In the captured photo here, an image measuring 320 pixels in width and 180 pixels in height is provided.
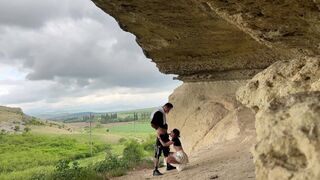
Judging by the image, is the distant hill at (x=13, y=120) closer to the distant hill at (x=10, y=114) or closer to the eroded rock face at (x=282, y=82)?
the distant hill at (x=10, y=114)

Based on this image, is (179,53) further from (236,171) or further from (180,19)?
(236,171)

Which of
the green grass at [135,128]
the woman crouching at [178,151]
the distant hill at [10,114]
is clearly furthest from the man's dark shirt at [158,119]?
the distant hill at [10,114]

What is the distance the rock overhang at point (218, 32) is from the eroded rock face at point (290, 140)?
9.72ft

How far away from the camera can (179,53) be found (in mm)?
11148

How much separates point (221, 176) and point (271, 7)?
3680mm

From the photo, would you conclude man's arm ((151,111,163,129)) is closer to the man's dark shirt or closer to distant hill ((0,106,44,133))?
the man's dark shirt

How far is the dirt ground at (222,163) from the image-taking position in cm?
830

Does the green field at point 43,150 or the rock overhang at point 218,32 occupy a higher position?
the rock overhang at point 218,32

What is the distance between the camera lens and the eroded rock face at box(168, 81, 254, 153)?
11.9m

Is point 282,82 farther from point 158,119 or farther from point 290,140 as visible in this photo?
point 158,119

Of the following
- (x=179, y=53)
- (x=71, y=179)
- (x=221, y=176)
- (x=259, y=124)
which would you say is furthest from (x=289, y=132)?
(x=71, y=179)

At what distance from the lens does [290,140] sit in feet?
7.11

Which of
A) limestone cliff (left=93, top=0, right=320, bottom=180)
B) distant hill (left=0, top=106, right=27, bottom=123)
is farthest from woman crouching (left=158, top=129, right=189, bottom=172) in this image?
distant hill (left=0, top=106, right=27, bottom=123)

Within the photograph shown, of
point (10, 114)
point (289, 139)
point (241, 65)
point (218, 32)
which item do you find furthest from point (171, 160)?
point (10, 114)
